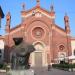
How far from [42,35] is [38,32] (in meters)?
1.02

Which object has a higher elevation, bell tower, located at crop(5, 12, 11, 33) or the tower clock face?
bell tower, located at crop(5, 12, 11, 33)

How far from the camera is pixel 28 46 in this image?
15.5 metres

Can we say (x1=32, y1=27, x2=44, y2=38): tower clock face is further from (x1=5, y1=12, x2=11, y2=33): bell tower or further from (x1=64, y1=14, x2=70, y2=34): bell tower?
(x1=5, y1=12, x2=11, y2=33): bell tower

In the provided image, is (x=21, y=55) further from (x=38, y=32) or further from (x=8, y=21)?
(x=8, y=21)

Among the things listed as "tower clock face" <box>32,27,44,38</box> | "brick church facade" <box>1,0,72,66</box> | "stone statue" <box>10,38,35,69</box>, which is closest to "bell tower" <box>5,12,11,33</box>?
"brick church facade" <box>1,0,72,66</box>

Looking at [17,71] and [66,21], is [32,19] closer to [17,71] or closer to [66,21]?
[66,21]

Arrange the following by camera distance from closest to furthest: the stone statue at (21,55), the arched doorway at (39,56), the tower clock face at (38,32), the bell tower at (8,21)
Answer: the stone statue at (21,55) → the bell tower at (8,21) → the arched doorway at (39,56) → the tower clock face at (38,32)

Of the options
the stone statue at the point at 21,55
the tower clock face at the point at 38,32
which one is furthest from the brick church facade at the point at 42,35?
the stone statue at the point at 21,55

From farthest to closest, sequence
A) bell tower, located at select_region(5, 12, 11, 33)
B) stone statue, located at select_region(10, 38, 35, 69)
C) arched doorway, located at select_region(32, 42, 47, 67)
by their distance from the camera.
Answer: arched doorway, located at select_region(32, 42, 47, 67)
bell tower, located at select_region(5, 12, 11, 33)
stone statue, located at select_region(10, 38, 35, 69)

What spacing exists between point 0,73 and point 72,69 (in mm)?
15145

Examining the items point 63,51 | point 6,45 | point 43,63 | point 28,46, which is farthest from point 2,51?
point 28,46

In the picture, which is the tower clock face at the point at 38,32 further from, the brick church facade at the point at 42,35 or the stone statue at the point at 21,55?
the stone statue at the point at 21,55

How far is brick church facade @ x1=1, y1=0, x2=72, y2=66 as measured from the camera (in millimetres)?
51062

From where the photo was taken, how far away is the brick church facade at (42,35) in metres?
51.1
